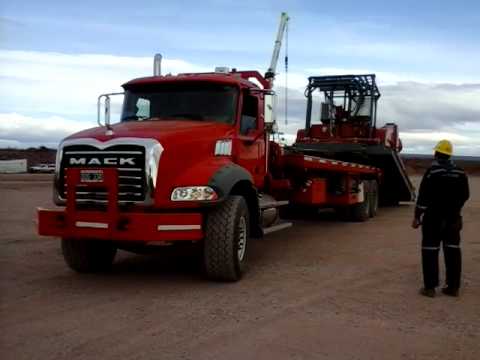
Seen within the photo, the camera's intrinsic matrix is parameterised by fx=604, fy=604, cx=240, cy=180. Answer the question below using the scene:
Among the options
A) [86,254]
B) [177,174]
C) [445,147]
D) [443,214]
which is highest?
[445,147]

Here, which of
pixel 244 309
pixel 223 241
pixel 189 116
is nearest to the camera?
pixel 244 309

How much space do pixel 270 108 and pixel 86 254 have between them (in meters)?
3.11

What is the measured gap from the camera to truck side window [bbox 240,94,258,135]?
8.35 m

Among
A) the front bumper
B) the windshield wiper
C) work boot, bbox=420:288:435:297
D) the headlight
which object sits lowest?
work boot, bbox=420:288:435:297

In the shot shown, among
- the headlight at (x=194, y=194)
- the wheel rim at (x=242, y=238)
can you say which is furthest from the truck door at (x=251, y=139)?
the headlight at (x=194, y=194)

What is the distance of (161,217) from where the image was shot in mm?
6699

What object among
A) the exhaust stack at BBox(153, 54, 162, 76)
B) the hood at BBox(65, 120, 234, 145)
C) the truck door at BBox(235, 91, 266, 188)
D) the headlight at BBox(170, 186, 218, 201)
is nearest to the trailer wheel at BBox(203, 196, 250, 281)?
the headlight at BBox(170, 186, 218, 201)

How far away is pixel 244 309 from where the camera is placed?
6.19 m

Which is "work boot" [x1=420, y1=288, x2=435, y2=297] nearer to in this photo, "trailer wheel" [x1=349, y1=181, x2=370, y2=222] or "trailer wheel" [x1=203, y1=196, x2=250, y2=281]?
"trailer wheel" [x1=203, y1=196, x2=250, y2=281]

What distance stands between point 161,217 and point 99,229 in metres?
0.74

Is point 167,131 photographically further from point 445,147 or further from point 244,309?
point 445,147

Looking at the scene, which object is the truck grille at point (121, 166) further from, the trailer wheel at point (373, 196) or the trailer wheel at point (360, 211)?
the trailer wheel at point (373, 196)

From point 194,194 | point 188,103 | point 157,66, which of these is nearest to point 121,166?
point 194,194

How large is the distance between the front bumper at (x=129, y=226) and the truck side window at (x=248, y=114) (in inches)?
75.7
